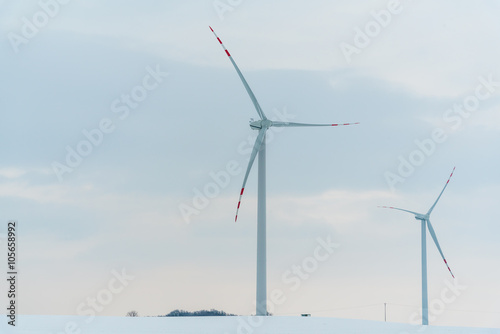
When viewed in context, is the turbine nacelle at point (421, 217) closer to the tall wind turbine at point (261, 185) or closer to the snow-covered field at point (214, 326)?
the tall wind turbine at point (261, 185)

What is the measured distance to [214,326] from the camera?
61.9 meters

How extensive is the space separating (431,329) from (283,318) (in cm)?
989

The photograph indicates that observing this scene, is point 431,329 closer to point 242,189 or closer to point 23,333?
point 242,189

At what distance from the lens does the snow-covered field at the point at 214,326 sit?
59.3 m

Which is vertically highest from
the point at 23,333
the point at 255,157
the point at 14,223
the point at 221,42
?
the point at 221,42

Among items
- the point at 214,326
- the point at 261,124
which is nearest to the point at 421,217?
the point at 261,124

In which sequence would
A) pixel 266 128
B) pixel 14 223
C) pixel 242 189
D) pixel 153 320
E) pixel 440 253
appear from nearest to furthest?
pixel 14 223 < pixel 153 320 < pixel 242 189 < pixel 266 128 < pixel 440 253

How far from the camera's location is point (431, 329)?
66000 mm

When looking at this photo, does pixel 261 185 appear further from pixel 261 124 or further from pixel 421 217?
pixel 421 217

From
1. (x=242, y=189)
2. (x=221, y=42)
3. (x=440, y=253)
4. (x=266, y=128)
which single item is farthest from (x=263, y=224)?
(x=440, y=253)

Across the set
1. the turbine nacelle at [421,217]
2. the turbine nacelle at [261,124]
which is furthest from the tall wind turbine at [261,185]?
the turbine nacelle at [421,217]

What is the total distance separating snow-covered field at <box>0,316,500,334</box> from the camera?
5934cm

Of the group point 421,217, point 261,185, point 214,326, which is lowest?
point 214,326

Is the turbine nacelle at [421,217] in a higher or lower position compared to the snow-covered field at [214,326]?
higher
